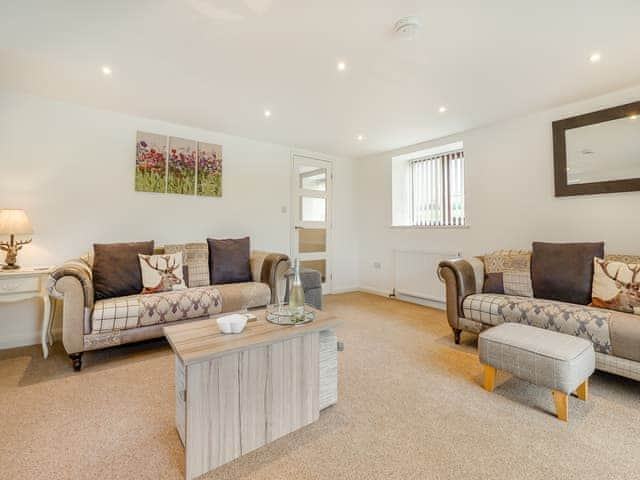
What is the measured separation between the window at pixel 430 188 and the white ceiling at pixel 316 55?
3.09 ft

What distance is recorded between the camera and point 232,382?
134 centimetres

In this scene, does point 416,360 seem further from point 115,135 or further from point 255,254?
point 115,135

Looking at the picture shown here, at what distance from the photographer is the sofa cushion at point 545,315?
1.99 metres

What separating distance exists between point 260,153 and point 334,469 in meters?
3.76

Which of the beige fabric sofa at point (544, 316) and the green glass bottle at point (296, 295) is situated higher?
the green glass bottle at point (296, 295)

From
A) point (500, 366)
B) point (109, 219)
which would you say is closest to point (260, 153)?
point (109, 219)

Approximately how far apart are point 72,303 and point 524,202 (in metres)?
4.28

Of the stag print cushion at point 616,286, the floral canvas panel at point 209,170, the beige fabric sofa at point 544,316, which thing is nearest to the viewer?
the beige fabric sofa at point 544,316

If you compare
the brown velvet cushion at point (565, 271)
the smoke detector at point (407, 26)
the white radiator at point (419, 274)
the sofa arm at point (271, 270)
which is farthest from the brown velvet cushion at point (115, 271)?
the brown velvet cushion at point (565, 271)

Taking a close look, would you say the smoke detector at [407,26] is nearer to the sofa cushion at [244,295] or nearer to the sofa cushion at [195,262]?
the sofa cushion at [244,295]

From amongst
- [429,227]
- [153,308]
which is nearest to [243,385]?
[153,308]

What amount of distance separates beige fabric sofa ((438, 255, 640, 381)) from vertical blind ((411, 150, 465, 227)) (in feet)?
4.25

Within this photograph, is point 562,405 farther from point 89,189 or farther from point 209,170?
point 89,189

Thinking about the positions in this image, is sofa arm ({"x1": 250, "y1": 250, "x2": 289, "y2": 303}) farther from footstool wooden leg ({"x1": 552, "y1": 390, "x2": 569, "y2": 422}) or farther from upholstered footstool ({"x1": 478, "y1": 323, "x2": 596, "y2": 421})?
footstool wooden leg ({"x1": 552, "y1": 390, "x2": 569, "y2": 422})
